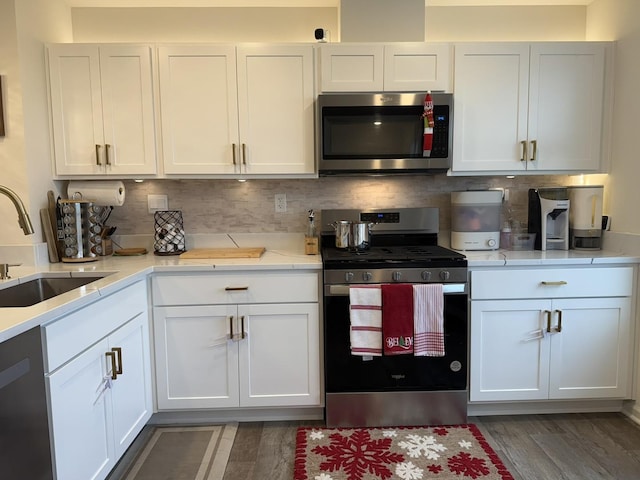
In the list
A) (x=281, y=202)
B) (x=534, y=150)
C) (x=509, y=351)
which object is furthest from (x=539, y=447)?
(x=281, y=202)

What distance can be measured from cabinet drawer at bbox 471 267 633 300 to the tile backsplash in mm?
716

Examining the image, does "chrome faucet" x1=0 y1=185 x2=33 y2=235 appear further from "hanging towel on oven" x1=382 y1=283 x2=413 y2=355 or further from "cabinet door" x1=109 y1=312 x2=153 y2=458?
"hanging towel on oven" x1=382 y1=283 x2=413 y2=355

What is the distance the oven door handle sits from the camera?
2.12 m

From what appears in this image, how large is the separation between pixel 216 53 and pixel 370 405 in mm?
2109

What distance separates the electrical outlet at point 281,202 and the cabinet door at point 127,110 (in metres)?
0.76

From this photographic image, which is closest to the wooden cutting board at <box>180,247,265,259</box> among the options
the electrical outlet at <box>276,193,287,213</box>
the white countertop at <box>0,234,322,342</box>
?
the white countertop at <box>0,234,322,342</box>

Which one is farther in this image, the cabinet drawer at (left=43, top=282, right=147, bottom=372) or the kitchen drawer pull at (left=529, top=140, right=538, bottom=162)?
the kitchen drawer pull at (left=529, top=140, right=538, bottom=162)

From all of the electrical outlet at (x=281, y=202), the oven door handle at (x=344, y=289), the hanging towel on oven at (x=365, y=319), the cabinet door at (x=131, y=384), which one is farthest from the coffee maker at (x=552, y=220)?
the cabinet door at (x=131, y=384)

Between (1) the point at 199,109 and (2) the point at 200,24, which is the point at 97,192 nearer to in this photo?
(1) the point at 199,109

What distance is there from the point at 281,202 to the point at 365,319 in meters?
1.01

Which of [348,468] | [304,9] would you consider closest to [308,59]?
[304,9]

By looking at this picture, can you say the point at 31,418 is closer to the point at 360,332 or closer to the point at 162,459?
the point at 162,459

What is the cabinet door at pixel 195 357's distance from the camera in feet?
7.12

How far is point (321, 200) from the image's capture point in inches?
106
